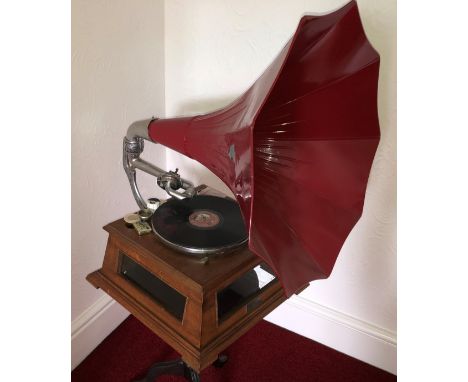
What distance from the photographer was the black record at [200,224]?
96 centimetres

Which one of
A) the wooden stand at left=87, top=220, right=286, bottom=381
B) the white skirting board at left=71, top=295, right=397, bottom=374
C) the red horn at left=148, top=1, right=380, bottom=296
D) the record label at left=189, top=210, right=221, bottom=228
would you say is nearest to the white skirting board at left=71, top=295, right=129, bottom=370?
the white skirting board at left=71, top=295, right=397, bottom=374

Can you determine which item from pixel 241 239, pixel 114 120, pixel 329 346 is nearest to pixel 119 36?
pixel 114 120

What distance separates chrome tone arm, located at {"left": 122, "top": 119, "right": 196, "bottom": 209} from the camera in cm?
104

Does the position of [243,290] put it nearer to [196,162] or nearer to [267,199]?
[267,199]

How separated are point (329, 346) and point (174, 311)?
0.91 m

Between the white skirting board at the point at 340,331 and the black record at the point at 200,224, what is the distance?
0.70m

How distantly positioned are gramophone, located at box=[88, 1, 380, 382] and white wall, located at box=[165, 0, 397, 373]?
0.30 metres

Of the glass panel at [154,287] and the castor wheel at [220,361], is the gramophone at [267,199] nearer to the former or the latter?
the glass panel at [154,287]

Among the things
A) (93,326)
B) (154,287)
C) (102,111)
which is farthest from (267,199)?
(93,326)

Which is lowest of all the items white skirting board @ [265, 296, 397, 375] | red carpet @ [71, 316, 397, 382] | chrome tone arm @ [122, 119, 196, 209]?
red carpet @ [71, 316, 397, 382]

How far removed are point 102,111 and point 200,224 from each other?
1.94ft

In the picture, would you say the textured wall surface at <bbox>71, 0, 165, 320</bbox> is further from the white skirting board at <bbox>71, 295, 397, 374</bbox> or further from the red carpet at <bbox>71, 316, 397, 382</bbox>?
the red carpet at <bbox>71, 316, 397, 382</bbox>

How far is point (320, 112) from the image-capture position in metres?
0.92
